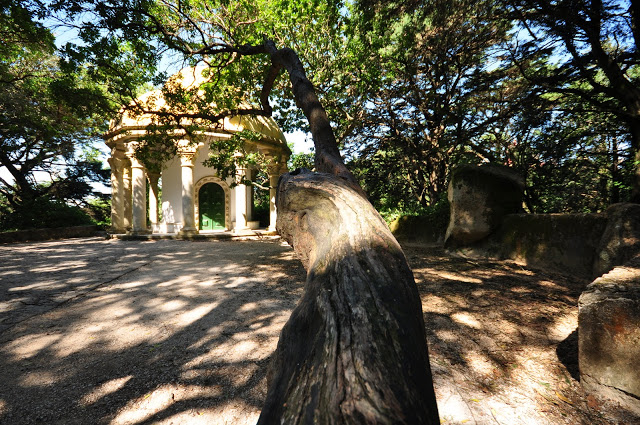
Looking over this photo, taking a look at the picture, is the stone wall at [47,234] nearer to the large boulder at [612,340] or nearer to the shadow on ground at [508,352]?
the shadow on ground at [508,352]

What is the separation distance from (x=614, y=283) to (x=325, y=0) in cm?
881

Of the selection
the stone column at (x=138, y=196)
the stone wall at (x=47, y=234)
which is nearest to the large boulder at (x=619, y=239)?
the stone column at (x=138, y=196)

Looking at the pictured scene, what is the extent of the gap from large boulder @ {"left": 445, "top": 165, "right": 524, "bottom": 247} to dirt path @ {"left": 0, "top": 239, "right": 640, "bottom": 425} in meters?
1.87

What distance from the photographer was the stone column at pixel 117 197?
46.0 feet

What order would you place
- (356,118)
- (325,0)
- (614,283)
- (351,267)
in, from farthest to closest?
(356,118) → (325,0) → (614,283) → (351,267)

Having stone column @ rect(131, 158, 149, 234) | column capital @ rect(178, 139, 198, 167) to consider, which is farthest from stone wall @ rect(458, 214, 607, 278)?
stone column @ rect(131, 158, 149, 234)

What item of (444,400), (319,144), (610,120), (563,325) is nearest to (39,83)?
(319,144)

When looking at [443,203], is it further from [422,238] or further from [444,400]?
[444,400]

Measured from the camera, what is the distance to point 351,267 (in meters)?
1.07

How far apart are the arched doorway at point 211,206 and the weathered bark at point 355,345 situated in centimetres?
1595

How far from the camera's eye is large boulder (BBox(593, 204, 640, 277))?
134 inches

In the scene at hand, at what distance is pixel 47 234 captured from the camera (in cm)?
1299

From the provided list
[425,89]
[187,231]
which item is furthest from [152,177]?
[425,89]

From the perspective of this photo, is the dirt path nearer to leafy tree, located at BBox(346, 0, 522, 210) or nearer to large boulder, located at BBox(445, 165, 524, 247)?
large boulder, located at BBox(445, 165, 524, 247)
